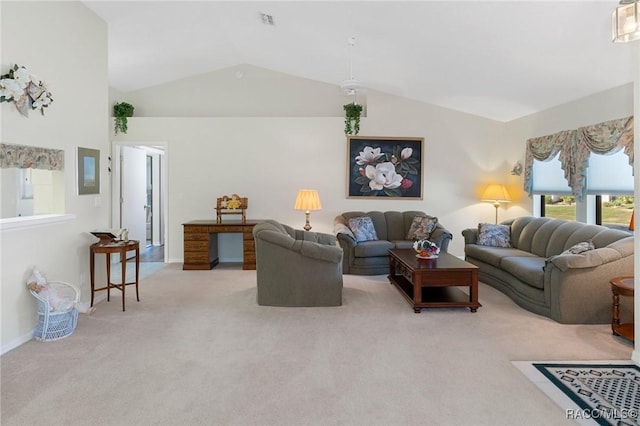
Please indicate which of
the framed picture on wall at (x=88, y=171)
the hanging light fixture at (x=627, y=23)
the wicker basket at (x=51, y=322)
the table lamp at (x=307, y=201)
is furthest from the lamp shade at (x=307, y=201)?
the hanging light fixture at (x=627, y=23)

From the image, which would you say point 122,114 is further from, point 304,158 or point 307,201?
point 307,201

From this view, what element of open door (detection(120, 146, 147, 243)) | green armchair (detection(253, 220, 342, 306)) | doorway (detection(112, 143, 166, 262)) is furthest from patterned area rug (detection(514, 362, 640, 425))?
open door (detection(120, 146, 147, 243))

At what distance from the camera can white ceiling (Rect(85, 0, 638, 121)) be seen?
3.75 metres

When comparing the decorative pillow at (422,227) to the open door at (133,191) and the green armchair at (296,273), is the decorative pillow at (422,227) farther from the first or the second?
the open door at (133,191)

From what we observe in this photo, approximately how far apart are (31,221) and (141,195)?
4649 mm

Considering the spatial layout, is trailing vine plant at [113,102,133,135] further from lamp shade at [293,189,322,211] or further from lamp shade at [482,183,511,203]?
lamp shade at [482,183,511,203]

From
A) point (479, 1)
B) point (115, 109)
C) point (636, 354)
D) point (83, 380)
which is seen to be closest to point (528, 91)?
point (479, 1)

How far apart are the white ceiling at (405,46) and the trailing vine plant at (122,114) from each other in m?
0.39

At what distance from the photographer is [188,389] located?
2.55 metres

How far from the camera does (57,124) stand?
3.73 metres

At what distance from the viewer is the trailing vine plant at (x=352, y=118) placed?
6.81 m

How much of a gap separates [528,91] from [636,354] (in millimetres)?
3594

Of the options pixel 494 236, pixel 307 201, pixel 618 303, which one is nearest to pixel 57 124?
pixel 307 201

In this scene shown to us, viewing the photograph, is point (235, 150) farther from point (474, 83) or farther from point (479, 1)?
point (479, 1)
